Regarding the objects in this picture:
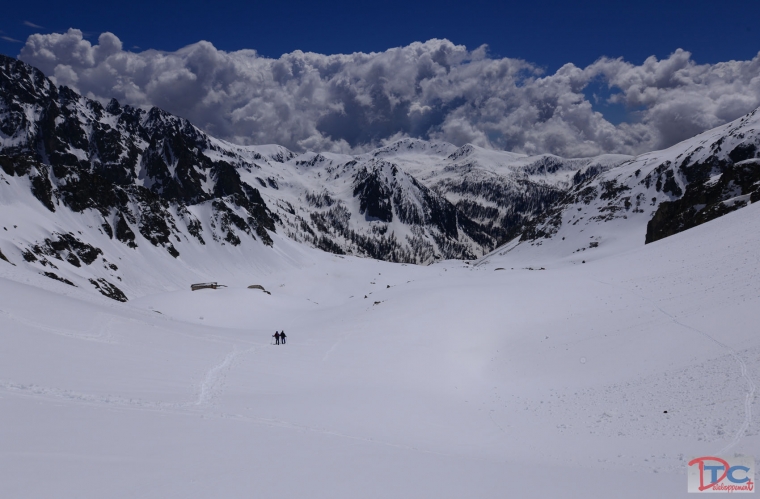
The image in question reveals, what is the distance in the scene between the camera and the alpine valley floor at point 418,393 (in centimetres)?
1004

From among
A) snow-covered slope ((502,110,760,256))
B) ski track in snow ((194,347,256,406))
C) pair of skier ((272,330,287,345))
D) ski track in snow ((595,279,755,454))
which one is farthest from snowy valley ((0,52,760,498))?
snow-covered slope ((502,110,760,256))

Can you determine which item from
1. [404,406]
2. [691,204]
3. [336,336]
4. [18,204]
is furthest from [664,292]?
[18,204]

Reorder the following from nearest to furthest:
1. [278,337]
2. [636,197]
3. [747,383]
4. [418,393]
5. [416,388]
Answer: [747,383], [418,393], [416,388], [278,337], [636,197]

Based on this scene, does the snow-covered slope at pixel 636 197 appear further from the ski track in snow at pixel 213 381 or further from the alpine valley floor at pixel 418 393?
the ski track in snow at pixel 213 381

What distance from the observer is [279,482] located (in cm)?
962

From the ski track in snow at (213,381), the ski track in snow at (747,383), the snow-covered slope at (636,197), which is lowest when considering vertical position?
the ski track in snow at (213,381)

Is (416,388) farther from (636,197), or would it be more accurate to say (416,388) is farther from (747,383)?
→ (636,197)

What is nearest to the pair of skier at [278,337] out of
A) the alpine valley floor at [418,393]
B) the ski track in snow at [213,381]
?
the alpine valley floor at [418,393]

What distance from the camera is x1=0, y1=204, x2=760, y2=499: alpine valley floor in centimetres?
1004

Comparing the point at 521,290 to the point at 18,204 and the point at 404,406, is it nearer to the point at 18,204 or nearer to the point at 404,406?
the point at 404,406

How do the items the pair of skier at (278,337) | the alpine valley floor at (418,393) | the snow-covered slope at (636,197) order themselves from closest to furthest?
the alpine valley floor at (418,393)
the pair of skier at (278,337)
the snow-covered slope at (636,197)

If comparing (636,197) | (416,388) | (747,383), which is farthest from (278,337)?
(636,197)

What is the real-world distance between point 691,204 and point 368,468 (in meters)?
103

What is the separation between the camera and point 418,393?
24.2 meters
